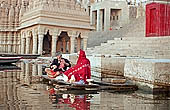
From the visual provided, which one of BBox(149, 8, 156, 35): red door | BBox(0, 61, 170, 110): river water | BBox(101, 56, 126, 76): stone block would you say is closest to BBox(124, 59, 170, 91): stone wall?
BBox(0, 61, 170, 110): river water

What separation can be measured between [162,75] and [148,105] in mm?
1735

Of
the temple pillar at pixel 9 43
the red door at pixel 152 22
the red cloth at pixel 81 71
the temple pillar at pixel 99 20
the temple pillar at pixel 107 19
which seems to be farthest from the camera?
the temple pillar at pixel 99 20

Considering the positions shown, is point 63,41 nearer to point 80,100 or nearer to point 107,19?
point 107,19

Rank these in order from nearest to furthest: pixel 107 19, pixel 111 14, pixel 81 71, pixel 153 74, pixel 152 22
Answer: pixel 153 74, pixel 81 71, pixel 152 22, pixel 107 19, pixel 111 14

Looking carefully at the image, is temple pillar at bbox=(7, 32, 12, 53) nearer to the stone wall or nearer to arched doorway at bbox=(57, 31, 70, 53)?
arched doorway at bbox=(57, 31, 70, 53)

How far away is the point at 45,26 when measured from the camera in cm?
2691

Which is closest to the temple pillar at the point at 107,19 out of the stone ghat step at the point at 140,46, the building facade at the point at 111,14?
the building facade at the point at 111,14

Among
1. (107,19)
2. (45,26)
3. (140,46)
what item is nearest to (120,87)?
(140,46)

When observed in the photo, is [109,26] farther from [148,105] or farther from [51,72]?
[148,105]

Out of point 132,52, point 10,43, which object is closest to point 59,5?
point 10,43

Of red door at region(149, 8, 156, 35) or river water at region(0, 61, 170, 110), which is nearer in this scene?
river water at region(0, 61, 170, 110)

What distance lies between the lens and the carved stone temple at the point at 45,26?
2694cm

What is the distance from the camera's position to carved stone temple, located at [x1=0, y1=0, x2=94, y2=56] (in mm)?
26938

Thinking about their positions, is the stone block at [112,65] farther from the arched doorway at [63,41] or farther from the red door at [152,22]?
the arched doorway at [63,41]
